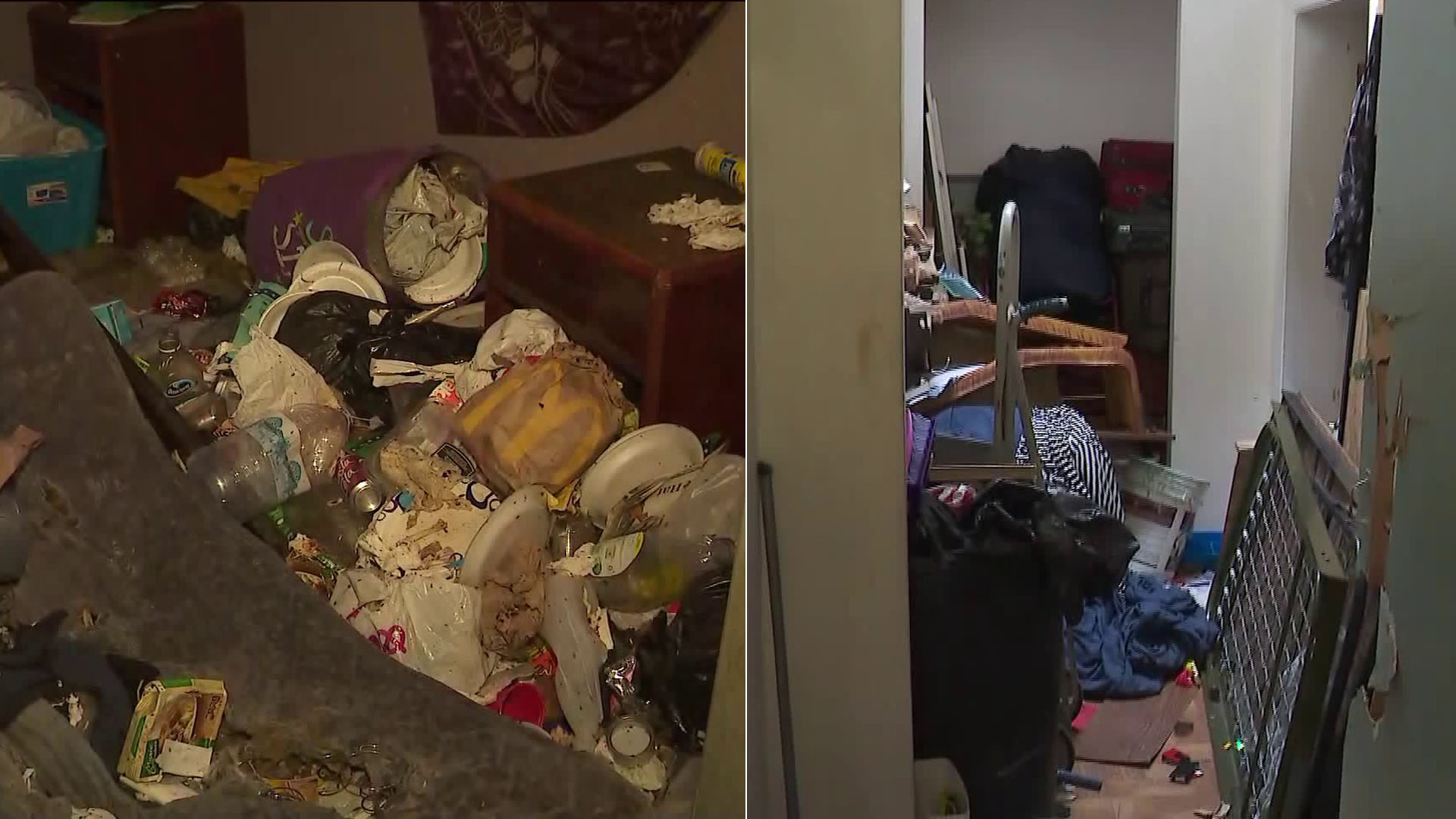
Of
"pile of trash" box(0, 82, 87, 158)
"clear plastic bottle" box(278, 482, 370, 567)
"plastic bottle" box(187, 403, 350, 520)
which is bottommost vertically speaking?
"clear plastic bottle" box(278, 482, 370, 567)

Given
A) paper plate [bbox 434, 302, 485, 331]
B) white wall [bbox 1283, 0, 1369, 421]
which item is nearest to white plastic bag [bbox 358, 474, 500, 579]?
paper plate [bbox 434, 302, 485, 331]

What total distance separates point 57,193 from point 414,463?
109cm

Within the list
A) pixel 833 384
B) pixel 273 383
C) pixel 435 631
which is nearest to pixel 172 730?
pixel 435 631

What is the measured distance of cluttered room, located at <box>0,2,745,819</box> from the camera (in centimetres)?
118

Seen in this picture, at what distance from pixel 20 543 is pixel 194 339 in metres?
0.47

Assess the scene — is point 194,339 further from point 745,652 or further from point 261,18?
point 745,652

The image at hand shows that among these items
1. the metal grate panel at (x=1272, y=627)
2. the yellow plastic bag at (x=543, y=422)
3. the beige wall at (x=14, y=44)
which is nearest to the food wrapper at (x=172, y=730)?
the yellow plastic bag at (x=543, y=422)

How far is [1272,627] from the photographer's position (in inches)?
34.5

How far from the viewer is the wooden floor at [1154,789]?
895mm

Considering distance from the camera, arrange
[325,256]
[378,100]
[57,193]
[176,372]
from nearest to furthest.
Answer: [176,372], [325,256], [57,193], [378,100]

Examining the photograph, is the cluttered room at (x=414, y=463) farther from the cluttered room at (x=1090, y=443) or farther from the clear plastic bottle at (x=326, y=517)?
the cluttered room at (x=1090, y=443)

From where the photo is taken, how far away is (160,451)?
4.62 ft

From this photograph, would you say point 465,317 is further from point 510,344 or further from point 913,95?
point 913,95

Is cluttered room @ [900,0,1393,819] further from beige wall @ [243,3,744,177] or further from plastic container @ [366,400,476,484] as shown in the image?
beige wall @ [243,3,744,177]
